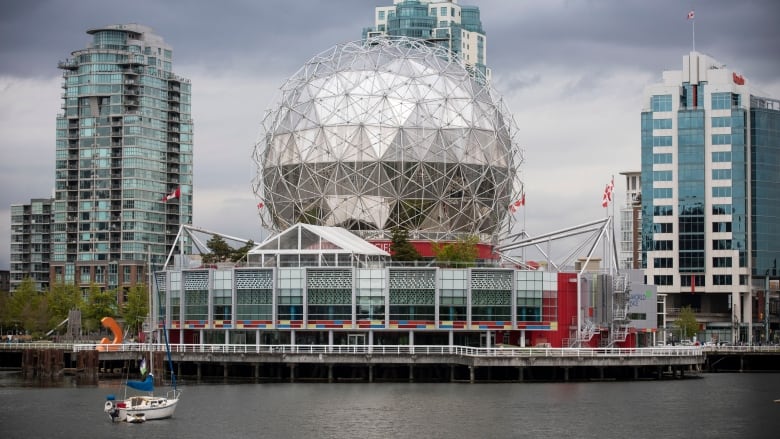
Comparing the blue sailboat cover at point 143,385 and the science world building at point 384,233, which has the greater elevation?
the science world building at point 384,233

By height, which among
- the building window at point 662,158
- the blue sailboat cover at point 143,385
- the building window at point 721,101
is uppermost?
the building window at point 721,101

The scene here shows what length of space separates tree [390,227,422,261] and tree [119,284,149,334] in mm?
36323

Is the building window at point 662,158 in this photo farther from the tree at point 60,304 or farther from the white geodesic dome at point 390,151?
the tree at point 60,304

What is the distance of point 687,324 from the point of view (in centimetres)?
15325

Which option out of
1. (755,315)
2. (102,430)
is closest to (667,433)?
(102,430)

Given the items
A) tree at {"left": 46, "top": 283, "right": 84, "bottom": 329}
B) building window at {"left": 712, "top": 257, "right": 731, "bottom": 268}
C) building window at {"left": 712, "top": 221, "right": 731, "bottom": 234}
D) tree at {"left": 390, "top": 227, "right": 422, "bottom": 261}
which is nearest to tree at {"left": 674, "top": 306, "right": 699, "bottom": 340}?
building window at {"left": 712, "top": 257, "right": 731, "bottom": 268}

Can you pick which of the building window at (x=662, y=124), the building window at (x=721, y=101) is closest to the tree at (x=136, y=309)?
the building window at (x=662, y=124)

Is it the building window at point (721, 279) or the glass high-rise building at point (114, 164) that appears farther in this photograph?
the glass high-rise building at point (114, 164)

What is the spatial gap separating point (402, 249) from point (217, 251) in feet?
76.1

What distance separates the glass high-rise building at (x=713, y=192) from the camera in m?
160

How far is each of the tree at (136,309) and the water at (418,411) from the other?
4885 cm

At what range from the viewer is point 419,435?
70.5 m

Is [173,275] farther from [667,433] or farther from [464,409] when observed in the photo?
[667,433]

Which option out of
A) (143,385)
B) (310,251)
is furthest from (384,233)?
(143,385)
